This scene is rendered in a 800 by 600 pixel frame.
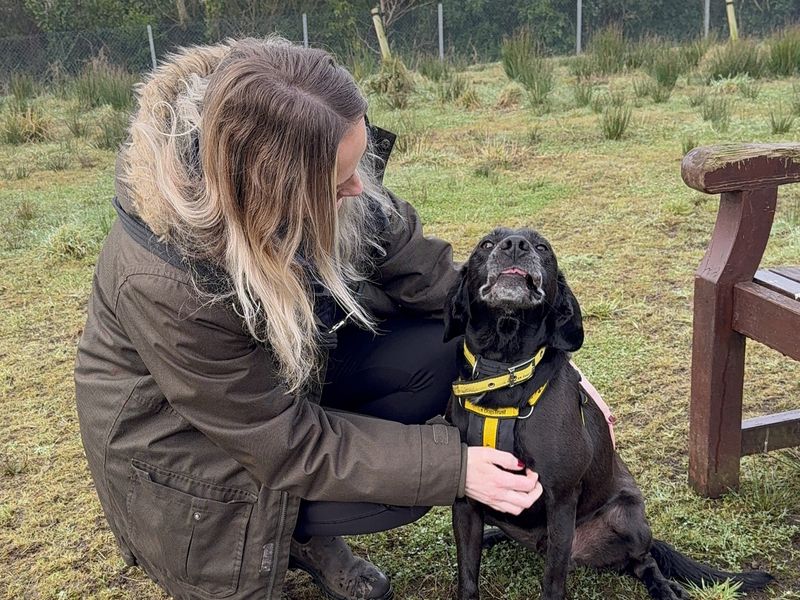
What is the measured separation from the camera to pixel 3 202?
7090 mm

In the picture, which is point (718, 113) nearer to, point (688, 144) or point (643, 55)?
point (688, 144)

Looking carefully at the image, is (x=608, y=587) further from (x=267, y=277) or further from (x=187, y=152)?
(x=187, y=152)

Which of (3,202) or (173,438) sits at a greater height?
(173,438)

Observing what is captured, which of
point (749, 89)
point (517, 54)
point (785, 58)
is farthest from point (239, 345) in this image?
point (517, 54)

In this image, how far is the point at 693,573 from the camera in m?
2.29

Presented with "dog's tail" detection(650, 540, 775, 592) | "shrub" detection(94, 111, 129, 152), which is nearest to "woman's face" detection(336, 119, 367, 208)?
"dog's tail" detection(650, 540, 775, 592)

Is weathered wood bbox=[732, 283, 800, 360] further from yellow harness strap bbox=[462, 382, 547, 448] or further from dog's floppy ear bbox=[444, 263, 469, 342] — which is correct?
dog's floppy ear bbox=[444, 263, 469, 342]

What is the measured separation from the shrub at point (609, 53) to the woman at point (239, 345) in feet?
32.1

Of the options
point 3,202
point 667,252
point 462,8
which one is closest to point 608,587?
point 667,252

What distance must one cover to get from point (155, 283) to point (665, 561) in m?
1.55

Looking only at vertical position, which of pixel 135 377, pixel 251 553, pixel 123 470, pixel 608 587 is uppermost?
pixel 135 377

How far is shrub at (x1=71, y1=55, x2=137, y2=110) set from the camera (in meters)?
10.3

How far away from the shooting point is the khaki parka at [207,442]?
1844 millimetres

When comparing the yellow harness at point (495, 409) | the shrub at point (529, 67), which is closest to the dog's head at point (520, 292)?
the yellow harness at point (495, 409)
